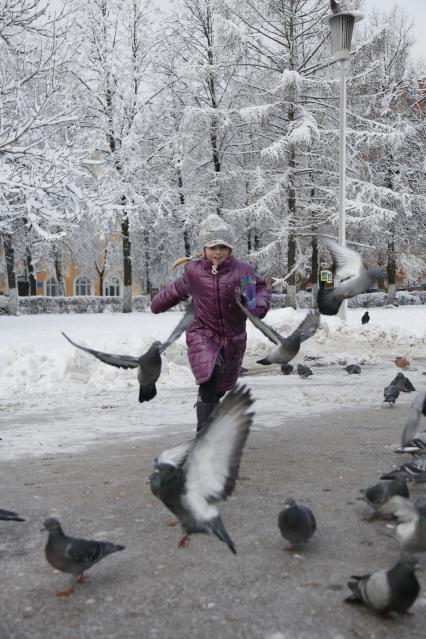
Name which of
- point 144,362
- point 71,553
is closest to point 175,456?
point 71,553

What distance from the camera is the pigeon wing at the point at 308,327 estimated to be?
4328 millimetres

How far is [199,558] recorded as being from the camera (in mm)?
3498

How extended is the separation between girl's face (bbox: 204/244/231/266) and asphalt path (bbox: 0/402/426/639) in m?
1.65

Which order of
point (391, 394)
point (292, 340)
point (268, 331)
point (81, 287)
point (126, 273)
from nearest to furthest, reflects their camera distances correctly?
point (292, 340), point (268, 331), point (391, 394), point (126, 273), point (81, 287)

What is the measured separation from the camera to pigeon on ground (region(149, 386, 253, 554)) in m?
2.97

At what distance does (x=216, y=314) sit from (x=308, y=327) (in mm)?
1061

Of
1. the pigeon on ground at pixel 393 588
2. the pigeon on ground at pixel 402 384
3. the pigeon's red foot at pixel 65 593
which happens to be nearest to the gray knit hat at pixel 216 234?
the pigeon's red foot at pixel 65 593

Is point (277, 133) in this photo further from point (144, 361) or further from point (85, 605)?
point (85, 605)

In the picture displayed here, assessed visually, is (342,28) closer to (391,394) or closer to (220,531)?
(391,394)

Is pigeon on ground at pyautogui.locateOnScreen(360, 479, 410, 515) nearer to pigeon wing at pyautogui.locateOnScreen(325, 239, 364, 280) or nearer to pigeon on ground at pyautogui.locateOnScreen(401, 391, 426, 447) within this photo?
pigeon on ground at pyautogui.locateOnScreen(401, 391, 426, 447)

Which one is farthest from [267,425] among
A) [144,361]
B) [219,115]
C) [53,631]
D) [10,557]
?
[219,115]

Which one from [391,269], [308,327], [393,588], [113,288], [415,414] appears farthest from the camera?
[113,288]

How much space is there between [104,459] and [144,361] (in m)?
1.73

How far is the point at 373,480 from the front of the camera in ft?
16.0
